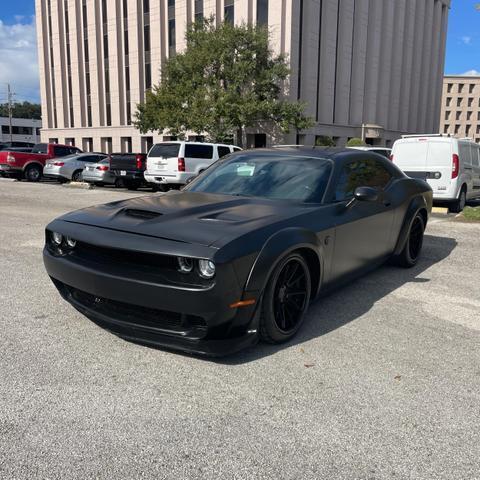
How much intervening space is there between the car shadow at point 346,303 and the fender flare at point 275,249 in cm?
60

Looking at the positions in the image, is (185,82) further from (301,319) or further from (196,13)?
(301,319)

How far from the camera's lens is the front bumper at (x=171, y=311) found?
10.0 feet

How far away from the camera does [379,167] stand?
18.5 ft

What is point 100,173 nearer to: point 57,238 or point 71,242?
point 57,238

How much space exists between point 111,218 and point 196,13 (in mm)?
39451

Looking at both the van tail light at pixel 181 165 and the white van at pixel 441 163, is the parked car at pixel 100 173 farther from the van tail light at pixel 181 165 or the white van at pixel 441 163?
the white van at pixel 441 163

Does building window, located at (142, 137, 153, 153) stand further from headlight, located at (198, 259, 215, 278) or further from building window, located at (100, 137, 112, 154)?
headlight, located at (198, 259, 215, 278)

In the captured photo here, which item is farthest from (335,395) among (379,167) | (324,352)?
(379,167)

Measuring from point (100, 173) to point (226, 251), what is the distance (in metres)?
17.1

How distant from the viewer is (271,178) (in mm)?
4652

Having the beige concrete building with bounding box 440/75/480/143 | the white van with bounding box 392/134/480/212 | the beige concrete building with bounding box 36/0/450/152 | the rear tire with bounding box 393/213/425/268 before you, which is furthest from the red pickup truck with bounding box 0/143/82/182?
the beige concrete building with bounding box 440/75/480/143

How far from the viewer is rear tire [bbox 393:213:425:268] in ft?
19.8

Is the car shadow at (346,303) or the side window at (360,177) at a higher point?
the side window at (360,177)

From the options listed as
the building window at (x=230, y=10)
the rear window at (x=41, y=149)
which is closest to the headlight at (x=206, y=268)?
the rear window at (x=41, y=149)
